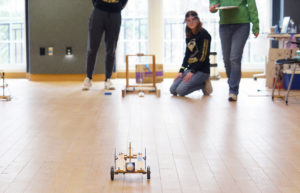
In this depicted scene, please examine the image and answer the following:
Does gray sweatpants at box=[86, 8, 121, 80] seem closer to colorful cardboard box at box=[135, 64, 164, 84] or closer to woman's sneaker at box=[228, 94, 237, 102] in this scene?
colorful cardboard box at box=[135, 64, 164, 84]

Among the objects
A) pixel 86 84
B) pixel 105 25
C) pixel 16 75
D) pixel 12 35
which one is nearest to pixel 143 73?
pixel 86 84

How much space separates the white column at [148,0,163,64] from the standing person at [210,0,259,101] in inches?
127

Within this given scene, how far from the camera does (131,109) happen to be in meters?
4.18

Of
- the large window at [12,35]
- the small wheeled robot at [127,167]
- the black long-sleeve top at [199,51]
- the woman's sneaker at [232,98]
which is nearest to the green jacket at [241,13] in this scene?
the black long-sleeve top at [199,51]

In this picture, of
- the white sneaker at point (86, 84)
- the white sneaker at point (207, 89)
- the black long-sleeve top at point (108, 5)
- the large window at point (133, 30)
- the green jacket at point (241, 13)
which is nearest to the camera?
the green jacket at point (241, 13)

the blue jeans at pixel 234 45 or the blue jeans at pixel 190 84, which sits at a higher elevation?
the blue jeans at pixel 234 45

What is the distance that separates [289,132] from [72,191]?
1690 millimetres

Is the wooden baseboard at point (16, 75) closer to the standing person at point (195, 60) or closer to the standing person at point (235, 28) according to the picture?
the standing person at point (195, 60)

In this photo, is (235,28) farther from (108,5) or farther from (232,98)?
(108,5)

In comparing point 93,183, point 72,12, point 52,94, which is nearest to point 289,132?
point 93,183

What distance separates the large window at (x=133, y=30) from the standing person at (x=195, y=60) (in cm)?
288

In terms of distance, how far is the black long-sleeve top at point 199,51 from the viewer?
5.30m

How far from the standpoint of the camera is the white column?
8078 mm

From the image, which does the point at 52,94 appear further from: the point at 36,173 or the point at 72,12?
the point at 36,173
